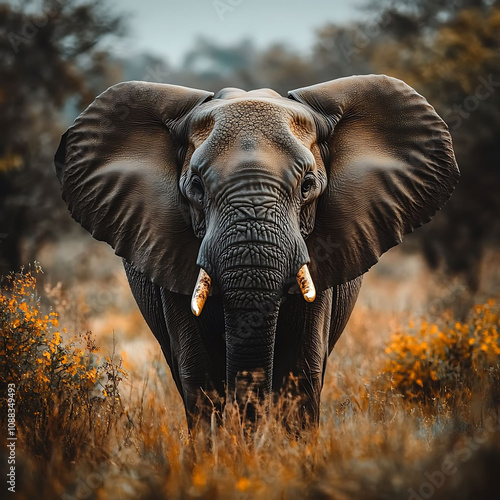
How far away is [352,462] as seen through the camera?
3.87 meters

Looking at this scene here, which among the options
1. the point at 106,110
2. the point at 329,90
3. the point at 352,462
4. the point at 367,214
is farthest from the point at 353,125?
the point at 352,462

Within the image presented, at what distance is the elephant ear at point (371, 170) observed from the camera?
523 centimetres

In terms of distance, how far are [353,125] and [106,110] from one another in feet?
5.59

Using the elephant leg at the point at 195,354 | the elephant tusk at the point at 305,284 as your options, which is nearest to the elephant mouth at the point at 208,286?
the elephant tusk at the point at 305,284

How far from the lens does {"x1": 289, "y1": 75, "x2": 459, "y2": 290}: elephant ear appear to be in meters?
5.23

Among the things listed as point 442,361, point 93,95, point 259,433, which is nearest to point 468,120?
point 93,95

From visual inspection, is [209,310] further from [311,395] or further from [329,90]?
[329,90]

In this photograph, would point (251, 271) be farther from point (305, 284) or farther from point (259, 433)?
point (259, 433)

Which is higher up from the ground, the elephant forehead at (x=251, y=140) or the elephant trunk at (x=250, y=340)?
the elephant forehead at (x=251, y=140)
